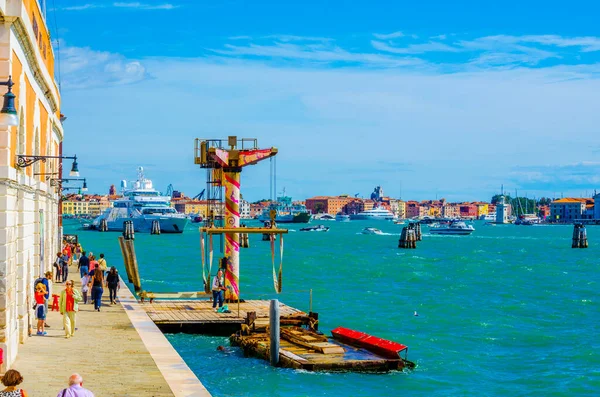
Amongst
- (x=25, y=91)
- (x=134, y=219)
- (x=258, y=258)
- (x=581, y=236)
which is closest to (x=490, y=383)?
(x=25, y=91)

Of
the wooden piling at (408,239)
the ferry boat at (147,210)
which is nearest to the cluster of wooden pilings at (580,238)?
the wooden piling at (408,239)

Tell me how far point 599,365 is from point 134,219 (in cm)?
14176

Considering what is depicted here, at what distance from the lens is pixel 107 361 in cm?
1944

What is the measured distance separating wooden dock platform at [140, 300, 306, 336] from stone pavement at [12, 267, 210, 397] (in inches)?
60.6

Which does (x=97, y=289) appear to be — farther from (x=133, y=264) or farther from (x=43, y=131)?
(x=133, y=264)

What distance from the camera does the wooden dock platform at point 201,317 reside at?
91.1 ft

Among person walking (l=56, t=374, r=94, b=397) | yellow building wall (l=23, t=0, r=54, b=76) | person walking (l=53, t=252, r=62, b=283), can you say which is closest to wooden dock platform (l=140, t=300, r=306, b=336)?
person walking (l=53, t=252, r=62, b=283)

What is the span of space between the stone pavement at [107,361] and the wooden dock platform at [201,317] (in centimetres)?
154

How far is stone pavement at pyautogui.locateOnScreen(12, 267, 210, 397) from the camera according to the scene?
54.3ft

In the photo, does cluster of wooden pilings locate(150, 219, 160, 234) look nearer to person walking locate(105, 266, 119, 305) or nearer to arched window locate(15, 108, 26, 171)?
person walking locate(105, 266, 119, 305)

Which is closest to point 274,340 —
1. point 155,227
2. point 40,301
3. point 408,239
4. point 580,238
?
point 40,301

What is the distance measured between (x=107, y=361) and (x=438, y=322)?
22.2 metres

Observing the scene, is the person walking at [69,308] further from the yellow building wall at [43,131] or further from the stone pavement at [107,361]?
the yellow building wall at [43,131]

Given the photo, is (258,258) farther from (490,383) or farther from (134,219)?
(134,219)
